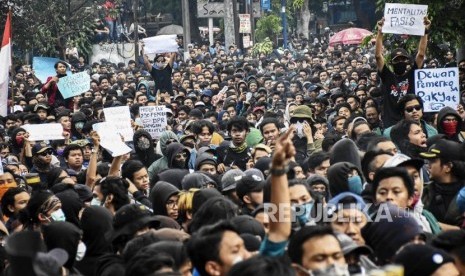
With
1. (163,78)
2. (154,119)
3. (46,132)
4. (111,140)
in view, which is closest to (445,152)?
(111,140)

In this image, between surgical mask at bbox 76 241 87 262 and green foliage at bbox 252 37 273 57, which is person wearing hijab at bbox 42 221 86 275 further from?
green foliage at bbox 252 37 273 57

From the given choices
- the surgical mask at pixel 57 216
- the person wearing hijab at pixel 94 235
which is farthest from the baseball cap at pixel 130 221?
the surgical mask at pixel 57 216

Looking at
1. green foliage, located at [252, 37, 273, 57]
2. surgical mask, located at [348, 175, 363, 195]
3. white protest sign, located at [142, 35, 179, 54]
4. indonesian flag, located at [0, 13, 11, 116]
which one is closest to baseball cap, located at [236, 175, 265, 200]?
surgical mask, located at [348, 175, 363, 195]

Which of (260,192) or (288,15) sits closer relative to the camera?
(260,192)

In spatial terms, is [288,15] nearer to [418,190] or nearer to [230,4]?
[230,4]

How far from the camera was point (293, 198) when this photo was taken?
7.20m

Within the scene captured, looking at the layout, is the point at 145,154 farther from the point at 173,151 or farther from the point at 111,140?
the point at 173,151

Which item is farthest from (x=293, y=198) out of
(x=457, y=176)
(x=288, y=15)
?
(x=288, y=15)

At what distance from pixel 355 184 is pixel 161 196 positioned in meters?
1.41

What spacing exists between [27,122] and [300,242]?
10274 mm

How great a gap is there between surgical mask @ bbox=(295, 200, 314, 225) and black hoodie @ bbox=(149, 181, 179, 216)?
1.61 meters

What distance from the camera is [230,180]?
362 inches

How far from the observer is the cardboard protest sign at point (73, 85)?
57.0 ft

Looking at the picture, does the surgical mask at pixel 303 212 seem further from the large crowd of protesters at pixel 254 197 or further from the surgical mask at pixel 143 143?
the surgical mask at pixel 143 143
